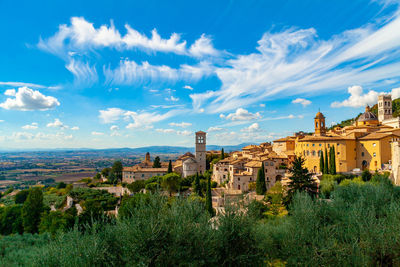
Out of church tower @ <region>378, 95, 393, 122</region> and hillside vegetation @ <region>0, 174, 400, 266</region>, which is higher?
church tower @ <region>378, 95, 393, 122</region>

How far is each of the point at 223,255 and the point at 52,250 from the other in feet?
24.8

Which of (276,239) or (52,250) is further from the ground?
(52,250)

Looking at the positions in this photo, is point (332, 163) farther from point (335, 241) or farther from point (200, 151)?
point (200, 151)

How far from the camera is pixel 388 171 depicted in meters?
33.8

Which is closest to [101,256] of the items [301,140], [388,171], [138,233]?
[138,233]

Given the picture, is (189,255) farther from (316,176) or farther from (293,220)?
(316,176)

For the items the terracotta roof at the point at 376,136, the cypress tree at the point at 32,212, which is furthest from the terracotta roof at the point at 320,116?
the cypress tree at the point at 32,212

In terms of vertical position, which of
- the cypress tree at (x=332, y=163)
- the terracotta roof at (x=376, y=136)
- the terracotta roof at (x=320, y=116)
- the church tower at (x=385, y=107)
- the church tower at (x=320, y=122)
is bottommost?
the cypress tree at (x=332, y=163)

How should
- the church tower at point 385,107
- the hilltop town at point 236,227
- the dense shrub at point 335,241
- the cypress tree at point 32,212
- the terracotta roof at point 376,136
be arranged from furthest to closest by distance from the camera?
the church tower at point 385,107 → the terracotta roof at point 376,136 → the cypress tree at point 32,212 → the dense shrub at point 335,241 → the hilltop town at point 236,227

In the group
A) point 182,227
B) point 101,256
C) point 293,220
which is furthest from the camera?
point 293,220

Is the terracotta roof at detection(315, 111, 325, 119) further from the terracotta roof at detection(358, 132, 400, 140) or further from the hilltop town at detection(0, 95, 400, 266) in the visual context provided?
the hilltop town at detection(0, 95, 400, 266)

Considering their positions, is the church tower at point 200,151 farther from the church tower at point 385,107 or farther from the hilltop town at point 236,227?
the church tower at point 385,107

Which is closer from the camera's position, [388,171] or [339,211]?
[339,211]

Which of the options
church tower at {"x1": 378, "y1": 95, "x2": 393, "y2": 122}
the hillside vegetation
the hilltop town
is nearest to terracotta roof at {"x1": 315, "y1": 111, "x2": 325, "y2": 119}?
the hilltop town
